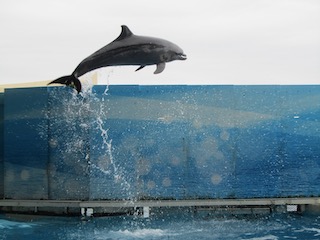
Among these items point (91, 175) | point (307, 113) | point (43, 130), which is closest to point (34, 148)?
point (43, 130)

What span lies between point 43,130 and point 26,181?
3.46 ft

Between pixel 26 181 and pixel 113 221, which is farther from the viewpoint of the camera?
pixel 26 181

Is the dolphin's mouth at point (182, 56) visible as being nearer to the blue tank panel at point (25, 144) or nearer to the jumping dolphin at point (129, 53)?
the jumping dolphin at point (129, 53)

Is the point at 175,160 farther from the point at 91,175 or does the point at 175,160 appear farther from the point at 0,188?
the point at 0,188

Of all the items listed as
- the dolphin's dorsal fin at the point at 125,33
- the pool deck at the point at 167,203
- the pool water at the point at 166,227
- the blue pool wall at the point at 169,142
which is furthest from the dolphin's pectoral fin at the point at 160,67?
the pool deck at the point at 167,203

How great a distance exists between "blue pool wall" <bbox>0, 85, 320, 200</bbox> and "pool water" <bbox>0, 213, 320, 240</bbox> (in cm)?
49

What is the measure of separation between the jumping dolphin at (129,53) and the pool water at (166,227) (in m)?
3.35

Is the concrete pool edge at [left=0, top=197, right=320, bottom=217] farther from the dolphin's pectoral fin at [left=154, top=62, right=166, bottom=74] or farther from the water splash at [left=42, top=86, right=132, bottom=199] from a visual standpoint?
the dolphin's pectoral fin at [left=154, top=62, right=166, bottom=74]

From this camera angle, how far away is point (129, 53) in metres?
5.20

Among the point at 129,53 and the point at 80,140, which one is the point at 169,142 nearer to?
the point at 80,140

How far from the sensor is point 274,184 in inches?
379

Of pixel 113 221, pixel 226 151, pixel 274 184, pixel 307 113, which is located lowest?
pixel 113 221

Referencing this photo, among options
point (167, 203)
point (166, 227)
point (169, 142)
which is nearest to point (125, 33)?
point (166, 227)

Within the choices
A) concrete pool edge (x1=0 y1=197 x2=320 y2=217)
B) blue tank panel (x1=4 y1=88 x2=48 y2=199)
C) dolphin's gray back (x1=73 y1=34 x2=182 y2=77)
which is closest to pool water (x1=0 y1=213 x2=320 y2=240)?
concrete pool edge (x1=0 y1=197 x2=320 y2=217)
